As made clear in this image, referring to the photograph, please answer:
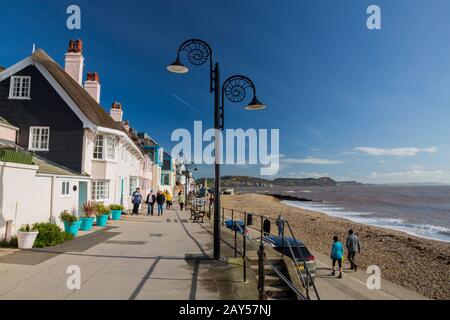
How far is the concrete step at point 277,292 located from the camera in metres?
7.76

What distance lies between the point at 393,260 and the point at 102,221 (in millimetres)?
16344

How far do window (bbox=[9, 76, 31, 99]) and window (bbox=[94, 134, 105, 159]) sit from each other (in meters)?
4.01

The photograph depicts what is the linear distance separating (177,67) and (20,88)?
12836mm

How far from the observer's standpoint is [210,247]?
1092 centimetres

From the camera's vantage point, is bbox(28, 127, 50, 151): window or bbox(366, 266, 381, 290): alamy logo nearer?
bbox(366, 266, 381, 290): alamy logo

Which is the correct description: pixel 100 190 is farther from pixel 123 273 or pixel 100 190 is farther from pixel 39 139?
pixel 123 273

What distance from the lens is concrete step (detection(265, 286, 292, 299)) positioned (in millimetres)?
7758

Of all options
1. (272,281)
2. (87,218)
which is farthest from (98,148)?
(272,281)

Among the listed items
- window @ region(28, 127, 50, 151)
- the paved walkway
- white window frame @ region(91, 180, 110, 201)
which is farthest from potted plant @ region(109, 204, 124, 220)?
the paved walkway

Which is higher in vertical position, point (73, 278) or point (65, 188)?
point (65, 188)

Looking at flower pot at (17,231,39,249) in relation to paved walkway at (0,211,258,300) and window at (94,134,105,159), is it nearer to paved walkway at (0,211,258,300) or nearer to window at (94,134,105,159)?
A: paved walkway at (0,211,258,300)

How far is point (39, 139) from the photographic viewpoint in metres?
17.2
